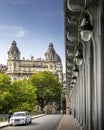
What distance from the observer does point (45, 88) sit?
171m

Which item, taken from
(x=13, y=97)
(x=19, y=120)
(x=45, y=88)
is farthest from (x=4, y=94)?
(x=45, y=88)

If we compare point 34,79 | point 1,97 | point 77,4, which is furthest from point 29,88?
point 77,4

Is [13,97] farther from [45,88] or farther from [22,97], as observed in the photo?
[45,88]

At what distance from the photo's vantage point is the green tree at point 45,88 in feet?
548

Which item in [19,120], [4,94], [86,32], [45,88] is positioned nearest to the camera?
Result: [86,32]

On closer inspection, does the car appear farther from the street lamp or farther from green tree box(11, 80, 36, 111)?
green tree box(11, 80, 36, 111)

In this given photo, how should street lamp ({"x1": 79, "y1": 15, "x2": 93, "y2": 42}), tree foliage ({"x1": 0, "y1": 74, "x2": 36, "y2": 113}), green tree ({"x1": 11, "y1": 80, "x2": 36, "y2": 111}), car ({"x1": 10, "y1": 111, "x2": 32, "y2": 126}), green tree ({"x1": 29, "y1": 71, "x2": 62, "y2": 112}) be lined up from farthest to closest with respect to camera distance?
green tree ({"x1": 29, "y1": 71, "x2": 62, "y2": 112})
green tree ({"x1": 11, "y1": 80, "x2": 36, "y2": 111})
tree foliage ({"x1": 0, "y1": 74, "x2": 36, "y2": 113})
car ({"x1": 10, "y1": 111, "x2": 32, "y2": 126})
street lamp ({"x1": 79, "y1": 15, "x2": 93, "y2": 42})

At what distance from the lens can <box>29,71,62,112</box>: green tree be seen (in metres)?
167

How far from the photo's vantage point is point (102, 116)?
14.8 meters

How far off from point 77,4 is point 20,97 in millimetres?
104767

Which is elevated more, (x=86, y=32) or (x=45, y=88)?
(x=86, y=32)

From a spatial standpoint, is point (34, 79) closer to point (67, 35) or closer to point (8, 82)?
point (8, 82)

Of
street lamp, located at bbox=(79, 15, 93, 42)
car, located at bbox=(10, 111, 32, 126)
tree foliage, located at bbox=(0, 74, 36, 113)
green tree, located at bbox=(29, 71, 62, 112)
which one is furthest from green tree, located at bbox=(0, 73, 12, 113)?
street lamp, located at bbox=(79, 15, 93, 42)

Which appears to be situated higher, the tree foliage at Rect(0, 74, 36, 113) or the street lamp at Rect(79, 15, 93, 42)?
the street lamp at Rect(79, 15, 93, 42)
